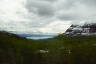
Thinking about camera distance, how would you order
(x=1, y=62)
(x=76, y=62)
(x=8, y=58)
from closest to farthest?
(x=1, y=62) → (x=8, y=58) → (x=76, y=62)

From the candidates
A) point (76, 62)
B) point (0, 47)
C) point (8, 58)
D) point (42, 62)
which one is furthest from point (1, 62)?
point (76, 62)

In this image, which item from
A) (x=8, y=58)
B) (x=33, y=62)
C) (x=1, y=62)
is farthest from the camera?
(x=33, y=62)

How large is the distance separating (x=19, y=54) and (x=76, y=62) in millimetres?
17336

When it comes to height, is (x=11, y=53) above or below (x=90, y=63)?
above

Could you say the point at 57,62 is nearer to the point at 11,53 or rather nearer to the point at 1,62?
the point at 11,53

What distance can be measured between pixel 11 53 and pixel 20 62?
25.4 feet

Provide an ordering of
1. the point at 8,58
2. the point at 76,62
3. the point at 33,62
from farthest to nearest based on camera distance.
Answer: the point at 76,62, the point at 33,62, the point at 8,58

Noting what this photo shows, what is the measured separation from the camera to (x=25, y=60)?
59.0 m

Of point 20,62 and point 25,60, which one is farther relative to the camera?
point 25,60

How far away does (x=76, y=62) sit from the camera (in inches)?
2517

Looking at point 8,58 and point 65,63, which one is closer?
point 8,58

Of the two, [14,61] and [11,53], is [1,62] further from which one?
[11,53]

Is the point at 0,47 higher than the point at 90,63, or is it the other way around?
the point at 0,47

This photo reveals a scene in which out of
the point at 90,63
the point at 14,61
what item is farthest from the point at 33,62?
the point at 90,63
